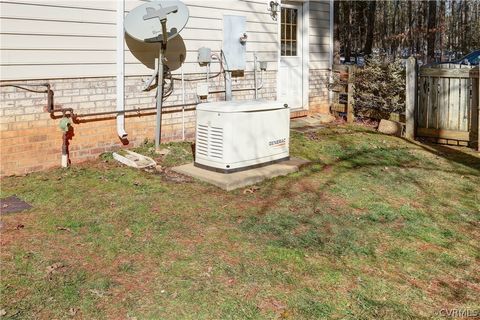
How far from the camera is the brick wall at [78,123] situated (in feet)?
20.1

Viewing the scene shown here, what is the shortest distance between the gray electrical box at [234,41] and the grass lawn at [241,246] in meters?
3.04

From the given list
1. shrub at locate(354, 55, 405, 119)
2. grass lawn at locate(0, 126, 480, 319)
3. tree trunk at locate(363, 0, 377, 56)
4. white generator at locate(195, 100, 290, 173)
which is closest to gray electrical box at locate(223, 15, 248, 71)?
white generator at locate(195, 100, 290, 173)

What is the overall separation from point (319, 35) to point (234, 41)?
288 centimetres

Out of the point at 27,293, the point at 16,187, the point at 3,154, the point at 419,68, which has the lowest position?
the point at 27,293

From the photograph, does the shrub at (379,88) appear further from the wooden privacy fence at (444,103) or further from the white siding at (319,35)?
the white siding at (319,35)

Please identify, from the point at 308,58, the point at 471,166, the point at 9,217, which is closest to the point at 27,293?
the point at 9,217

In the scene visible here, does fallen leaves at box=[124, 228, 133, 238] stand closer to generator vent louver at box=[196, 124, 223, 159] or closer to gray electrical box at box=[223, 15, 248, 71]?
generator vent louver at box=[196, 124, 223, 159]

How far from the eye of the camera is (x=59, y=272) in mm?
3676

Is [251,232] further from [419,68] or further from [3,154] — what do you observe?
[419,68]

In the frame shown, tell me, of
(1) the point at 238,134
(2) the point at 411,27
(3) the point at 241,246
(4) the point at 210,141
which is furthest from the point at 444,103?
(2) the point at 411,27

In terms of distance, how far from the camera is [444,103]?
29.1 ft

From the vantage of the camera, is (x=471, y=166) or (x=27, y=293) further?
(x=471, y=166)

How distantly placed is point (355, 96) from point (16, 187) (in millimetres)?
7340

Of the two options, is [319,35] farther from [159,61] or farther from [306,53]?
[159,61]
